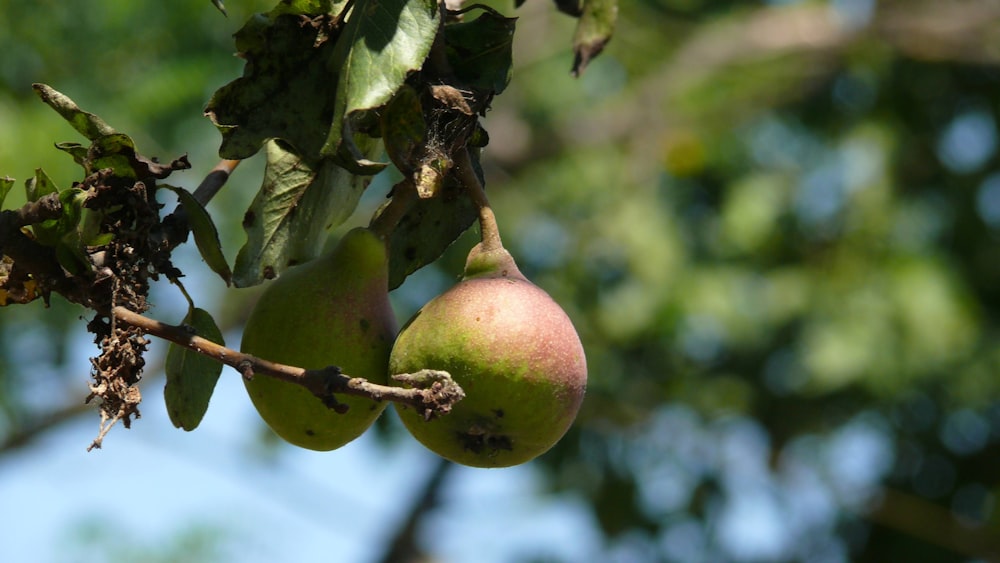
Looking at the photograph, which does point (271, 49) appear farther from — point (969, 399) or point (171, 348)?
point (969, 399)

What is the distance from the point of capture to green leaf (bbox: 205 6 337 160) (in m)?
1.47

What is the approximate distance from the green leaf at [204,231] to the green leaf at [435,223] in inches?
9.6

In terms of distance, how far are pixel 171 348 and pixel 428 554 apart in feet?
20.4

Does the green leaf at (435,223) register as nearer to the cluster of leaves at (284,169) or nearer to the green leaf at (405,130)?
the cluster of leaves at (284,169)

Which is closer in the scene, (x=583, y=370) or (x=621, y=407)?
(x=583, y=370)

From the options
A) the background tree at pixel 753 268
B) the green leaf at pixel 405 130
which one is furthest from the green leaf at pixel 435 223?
the background tree at pixel 753 268

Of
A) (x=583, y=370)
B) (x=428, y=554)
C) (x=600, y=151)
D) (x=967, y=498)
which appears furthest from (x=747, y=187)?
(x=583, y=370)

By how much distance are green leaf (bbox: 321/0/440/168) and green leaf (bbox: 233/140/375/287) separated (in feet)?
0.68

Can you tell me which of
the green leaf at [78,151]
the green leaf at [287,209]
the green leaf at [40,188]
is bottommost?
the green leaf at [287,209]

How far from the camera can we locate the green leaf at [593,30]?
1.94 m

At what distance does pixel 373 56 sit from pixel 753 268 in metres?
5.53

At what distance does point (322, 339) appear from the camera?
1.44 metres

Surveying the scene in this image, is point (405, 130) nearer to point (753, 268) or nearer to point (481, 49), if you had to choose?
point (481, 49)

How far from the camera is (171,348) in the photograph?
1.49 metres
